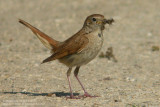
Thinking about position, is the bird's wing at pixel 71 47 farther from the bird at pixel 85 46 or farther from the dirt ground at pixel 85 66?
the dirt ground at pixel 85 66

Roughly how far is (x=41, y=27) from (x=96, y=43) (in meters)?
8.28

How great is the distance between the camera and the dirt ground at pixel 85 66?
866cm

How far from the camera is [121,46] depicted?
558 inches

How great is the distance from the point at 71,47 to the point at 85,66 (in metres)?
3.24

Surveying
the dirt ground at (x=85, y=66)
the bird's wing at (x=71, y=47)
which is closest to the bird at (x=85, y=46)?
the bird's wing at (x=71, y=47)

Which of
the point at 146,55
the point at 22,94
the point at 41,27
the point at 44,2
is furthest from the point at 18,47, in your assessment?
the point at 44,2

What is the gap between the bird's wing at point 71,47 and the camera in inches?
340

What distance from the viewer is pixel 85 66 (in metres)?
11.9

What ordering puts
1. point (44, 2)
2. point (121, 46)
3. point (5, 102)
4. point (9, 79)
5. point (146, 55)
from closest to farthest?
point (5, 102)
point (9, 79)
point (146, 55)
point (121, 46)
point (44, 2)

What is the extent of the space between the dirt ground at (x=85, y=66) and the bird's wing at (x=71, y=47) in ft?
2.80

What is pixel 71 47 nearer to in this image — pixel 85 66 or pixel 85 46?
pixel 85 46

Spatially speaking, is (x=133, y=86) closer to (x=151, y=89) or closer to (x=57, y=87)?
(x=151, y=89)

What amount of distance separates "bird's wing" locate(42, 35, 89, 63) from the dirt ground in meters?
0.85

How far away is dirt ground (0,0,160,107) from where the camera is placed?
866 cm
